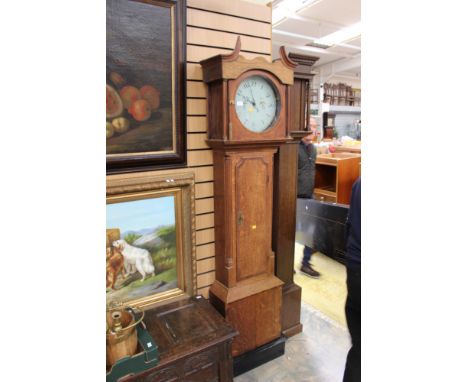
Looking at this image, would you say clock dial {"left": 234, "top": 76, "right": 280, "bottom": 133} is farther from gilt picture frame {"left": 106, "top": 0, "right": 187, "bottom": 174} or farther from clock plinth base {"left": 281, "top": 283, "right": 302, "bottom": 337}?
clock plinth base {"left": 281, "top": 283, "right": 302, "bottom": 337}

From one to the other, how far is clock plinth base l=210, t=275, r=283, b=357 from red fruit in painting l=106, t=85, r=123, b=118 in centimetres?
109

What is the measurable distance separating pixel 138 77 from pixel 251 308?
138 centimetres

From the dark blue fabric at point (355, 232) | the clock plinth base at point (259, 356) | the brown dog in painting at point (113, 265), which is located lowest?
the clock plinth base at point (259, 356)

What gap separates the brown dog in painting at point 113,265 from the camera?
166 cm

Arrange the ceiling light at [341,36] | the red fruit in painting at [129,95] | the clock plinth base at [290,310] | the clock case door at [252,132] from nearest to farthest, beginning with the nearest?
1. the red fruit in painting at [129,95]
2. the clock case door at [252,132]
3. the clock plinth base at [290,310]
4. the ceiling light at [341,36]

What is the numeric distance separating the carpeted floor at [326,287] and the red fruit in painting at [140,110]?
6.74ft

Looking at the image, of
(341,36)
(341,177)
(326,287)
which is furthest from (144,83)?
(341,36)

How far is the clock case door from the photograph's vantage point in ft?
5.41

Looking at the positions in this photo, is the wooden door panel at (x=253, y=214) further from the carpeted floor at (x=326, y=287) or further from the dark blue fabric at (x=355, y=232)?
the carpeted floor at (x=326, y=287)

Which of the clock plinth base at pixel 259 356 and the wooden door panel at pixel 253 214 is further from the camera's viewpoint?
the clock plinth base at pixel 259 356

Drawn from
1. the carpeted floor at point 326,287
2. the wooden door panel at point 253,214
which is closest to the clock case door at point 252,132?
the wooden door panel at point 253,214

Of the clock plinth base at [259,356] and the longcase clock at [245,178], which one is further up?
the longcase clock at [245,178]
